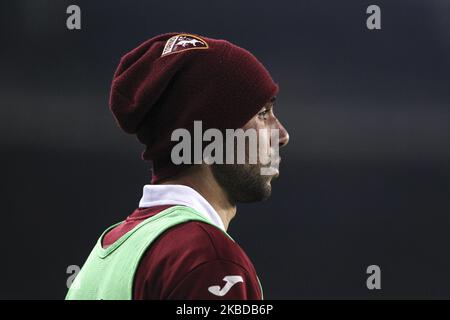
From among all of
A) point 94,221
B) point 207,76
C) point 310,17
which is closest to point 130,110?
point 207,76

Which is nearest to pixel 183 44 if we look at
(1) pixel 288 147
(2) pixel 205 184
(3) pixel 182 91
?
(3) pixel 182 91

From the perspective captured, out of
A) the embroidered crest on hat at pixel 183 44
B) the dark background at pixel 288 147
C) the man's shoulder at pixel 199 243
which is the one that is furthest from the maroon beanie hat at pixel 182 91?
the dark background at pixel 288 147

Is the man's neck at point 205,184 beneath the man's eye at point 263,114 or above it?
beneath

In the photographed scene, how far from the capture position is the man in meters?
0.70

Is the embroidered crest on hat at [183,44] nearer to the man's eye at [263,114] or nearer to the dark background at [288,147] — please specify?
the man's eye at [263,114]

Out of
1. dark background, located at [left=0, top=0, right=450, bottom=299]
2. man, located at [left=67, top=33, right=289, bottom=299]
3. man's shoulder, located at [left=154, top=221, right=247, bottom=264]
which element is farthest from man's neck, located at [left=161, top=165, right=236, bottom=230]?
dark background, located at [left=0, top=0, right=450, bottom=299]

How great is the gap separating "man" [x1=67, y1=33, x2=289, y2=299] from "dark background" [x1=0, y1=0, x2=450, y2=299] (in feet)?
3.97

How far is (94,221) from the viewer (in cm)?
199

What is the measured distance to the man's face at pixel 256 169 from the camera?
2.60 ft

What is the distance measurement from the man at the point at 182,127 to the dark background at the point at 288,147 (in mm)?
1211

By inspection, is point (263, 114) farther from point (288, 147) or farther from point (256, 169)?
point (288, 147)

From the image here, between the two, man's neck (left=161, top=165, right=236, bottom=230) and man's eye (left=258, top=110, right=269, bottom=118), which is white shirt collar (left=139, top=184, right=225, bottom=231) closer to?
man's neck (left=161, top=165, right=236, bottom=230)
